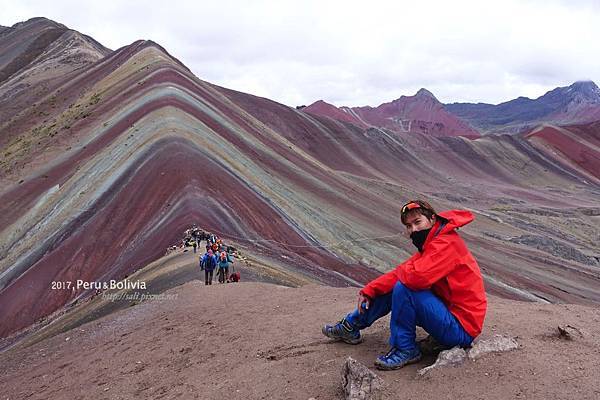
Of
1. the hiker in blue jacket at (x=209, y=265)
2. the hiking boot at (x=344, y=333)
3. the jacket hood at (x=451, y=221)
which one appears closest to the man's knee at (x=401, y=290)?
the jacket hood at (x=451, y=221)

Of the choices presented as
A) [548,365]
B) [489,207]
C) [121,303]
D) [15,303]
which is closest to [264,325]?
[548,365]

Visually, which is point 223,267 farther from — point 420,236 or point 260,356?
point 420,236

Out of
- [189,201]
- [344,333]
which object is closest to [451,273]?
[344,333]

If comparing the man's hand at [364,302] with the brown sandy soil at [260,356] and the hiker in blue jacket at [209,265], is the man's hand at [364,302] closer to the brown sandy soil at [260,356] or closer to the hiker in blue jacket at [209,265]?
the brown sandy soil at [260,356]


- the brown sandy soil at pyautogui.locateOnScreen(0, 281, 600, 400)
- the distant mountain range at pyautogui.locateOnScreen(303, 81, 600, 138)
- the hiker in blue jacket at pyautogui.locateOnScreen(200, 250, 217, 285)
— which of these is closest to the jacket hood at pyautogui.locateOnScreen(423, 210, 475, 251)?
the brown sandy soil at pyautogui.locateOnScreen(0, 281, 600, 400)

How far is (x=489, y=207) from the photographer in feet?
145

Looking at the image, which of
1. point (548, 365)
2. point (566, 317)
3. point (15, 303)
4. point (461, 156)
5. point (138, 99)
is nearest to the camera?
point (548, 365)

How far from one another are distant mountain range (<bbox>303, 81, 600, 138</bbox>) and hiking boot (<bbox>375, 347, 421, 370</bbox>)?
78594 millimetres

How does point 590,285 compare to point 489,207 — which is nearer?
point 590,285

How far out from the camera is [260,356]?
4645mm

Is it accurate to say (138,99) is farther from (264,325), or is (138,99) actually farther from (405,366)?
(405,366)

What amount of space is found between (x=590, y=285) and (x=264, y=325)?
21.3 m

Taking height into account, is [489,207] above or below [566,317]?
below

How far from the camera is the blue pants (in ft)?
11.8
